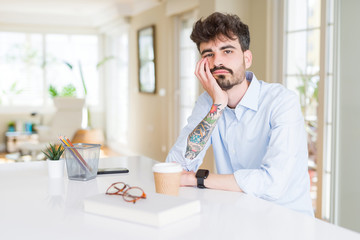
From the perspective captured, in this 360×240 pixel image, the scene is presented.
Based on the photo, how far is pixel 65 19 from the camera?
8.80 meters

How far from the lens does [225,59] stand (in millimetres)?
1734

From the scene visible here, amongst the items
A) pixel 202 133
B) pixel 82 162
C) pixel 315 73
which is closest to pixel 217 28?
pixel 202 133

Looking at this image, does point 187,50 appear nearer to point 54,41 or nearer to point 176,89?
point 176,89

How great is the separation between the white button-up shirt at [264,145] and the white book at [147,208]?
0.37 m

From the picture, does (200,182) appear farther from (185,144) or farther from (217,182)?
(185,144)

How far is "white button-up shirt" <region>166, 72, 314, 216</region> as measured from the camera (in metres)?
1.52

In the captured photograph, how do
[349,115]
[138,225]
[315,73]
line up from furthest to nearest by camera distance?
[315,73], [349,115], [138,225]

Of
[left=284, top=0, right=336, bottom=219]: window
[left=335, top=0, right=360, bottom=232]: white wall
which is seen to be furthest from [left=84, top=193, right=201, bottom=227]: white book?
[left=284, top=0, right=336, bottom=219]: window

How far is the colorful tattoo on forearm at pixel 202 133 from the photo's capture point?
1762 mm

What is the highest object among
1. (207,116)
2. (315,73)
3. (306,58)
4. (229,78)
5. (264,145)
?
(306,58)

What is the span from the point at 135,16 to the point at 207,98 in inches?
221

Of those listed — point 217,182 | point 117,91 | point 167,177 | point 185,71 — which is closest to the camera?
point 167,177

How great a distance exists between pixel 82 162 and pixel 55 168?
0.39ft

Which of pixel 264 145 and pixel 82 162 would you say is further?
pixel 264 145
